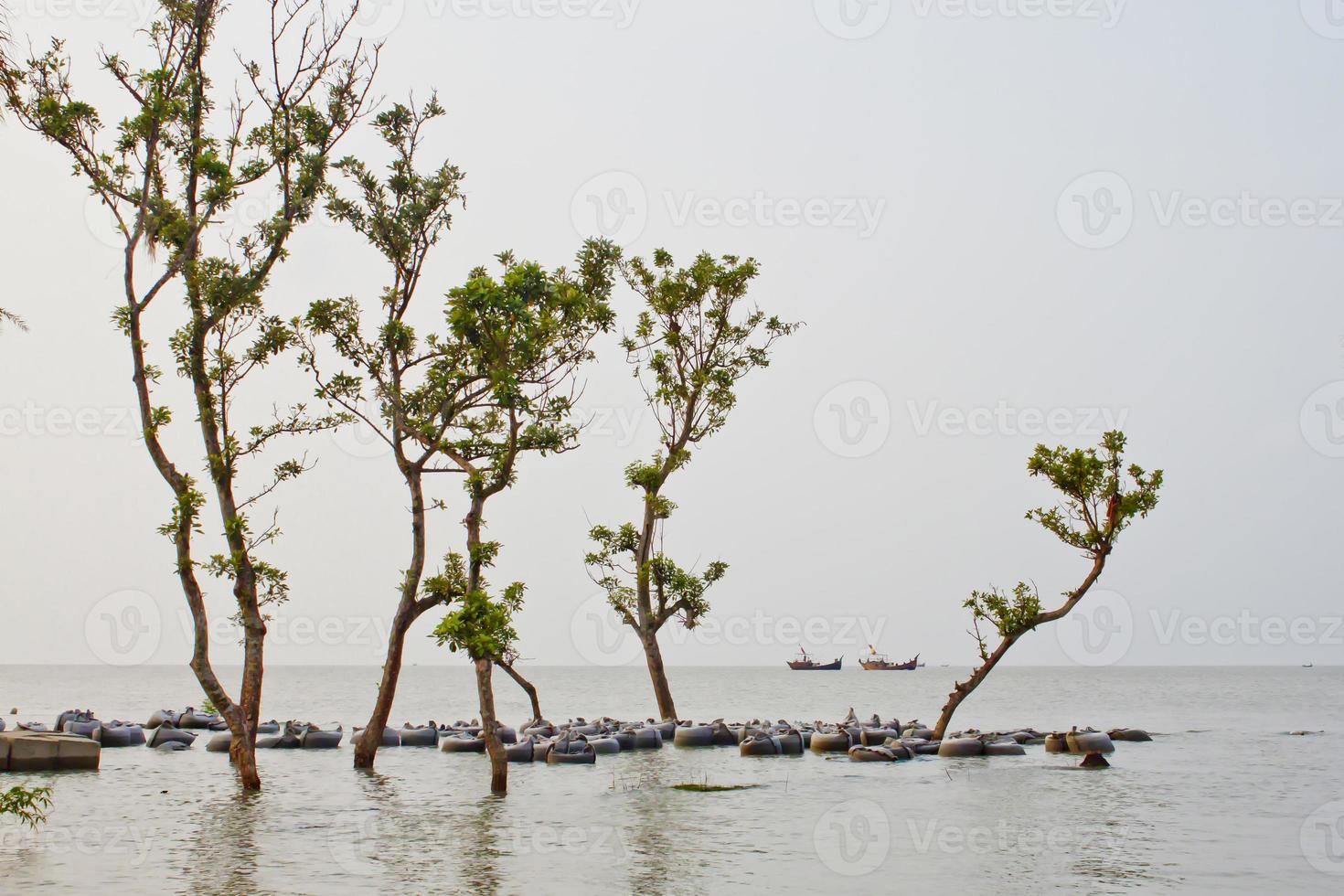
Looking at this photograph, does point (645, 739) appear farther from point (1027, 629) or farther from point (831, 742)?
point (1027, 629)

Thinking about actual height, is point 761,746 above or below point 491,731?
below

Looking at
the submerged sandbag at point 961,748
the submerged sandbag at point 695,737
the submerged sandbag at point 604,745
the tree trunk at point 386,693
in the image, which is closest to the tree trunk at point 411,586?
the tree trunk at point 386,693

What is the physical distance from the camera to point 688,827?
21281 millimetres

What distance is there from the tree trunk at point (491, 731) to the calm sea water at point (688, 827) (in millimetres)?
514

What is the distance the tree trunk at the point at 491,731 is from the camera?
2431cm

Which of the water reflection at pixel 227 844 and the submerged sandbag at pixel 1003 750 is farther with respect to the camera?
the submerged sandbag at pixel 1003 750

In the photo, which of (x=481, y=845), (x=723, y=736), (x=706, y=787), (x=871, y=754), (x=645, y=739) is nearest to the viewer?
(x=481, y=845)

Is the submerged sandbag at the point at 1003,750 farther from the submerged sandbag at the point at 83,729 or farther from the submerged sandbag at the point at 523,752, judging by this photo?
the submerged sandbag at the point at 83,729

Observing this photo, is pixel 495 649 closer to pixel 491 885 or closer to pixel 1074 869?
pixel 491 885

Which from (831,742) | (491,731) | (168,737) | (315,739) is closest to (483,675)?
(491,731)

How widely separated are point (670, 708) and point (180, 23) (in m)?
30.2

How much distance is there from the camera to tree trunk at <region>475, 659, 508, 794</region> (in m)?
24.3

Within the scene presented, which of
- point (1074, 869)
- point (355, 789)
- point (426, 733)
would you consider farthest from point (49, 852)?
point (426, 733)

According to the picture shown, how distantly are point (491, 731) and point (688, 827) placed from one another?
5.73 meters
